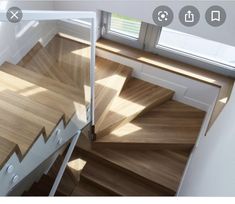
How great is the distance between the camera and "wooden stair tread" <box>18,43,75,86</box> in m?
2.85

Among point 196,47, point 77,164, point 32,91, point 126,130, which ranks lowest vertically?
point 77,164

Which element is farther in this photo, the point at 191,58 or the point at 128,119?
the point at 191,58

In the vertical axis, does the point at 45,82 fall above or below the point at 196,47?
below

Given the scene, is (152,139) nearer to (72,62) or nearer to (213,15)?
(72,62)

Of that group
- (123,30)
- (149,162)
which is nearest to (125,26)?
(123,30)

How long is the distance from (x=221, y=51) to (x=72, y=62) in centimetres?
175

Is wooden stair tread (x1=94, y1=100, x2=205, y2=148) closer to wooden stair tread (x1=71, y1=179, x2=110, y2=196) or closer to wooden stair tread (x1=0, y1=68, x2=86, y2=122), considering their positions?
wooden stair tread (x1=71, y1=179, x2=110, y2=196)

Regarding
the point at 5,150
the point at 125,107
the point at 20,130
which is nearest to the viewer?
the point at 5,150

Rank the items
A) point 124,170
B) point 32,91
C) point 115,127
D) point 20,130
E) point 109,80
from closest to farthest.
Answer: point 20,130, point 32,91, point 124,170, point 115,127, point 109,80

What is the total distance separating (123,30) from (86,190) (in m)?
2.04

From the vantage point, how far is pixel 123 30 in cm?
335

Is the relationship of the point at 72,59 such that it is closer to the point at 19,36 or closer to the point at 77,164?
the point at 19,36

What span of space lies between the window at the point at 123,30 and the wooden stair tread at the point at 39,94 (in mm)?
1281
